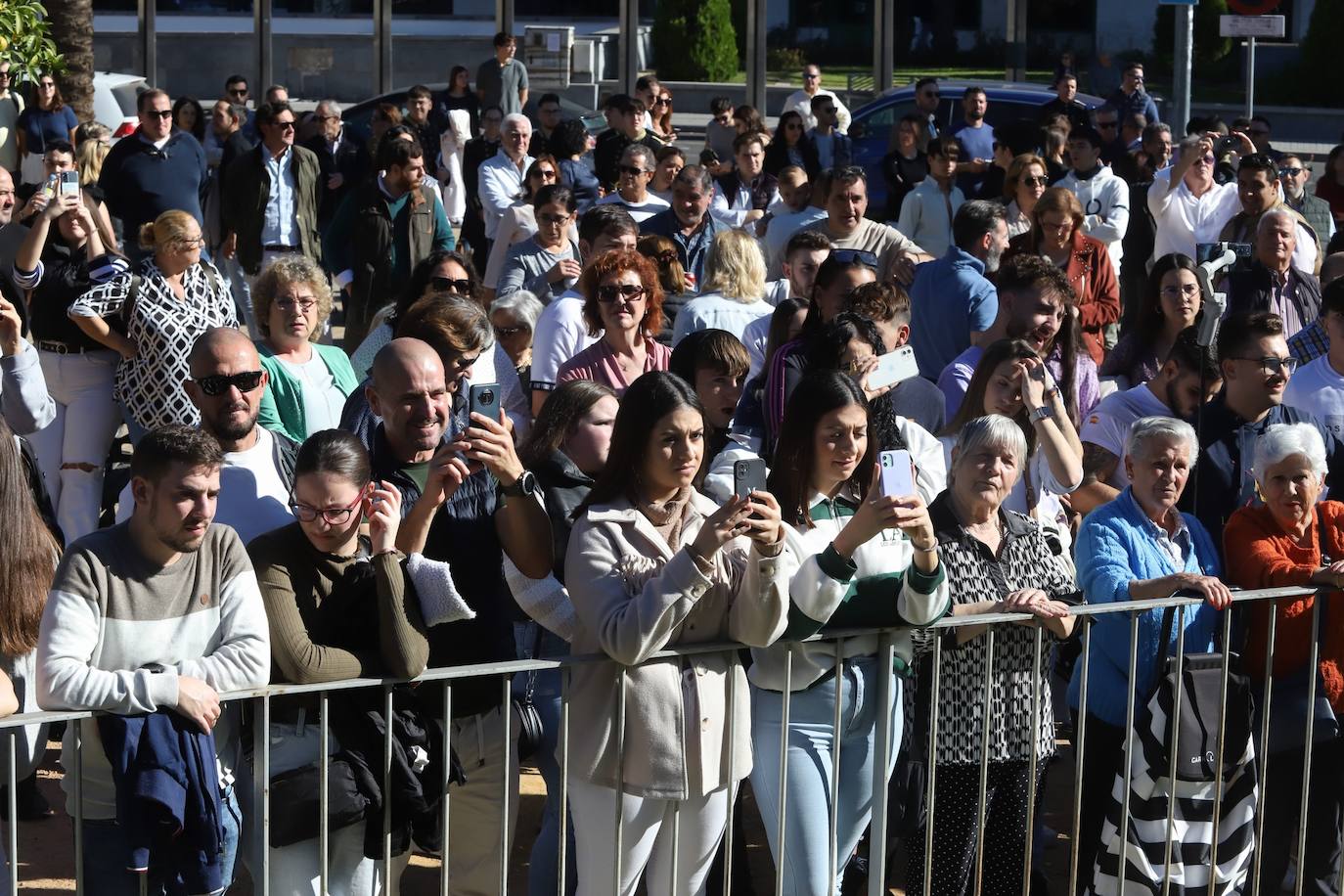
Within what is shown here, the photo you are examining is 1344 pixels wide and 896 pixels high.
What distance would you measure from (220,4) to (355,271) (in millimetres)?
24502

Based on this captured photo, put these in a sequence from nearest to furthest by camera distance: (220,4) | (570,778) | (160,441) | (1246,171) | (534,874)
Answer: (160,441) → (570,778) → (534,874) → (1246,171) → (220,4)

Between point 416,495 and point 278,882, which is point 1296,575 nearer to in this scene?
point 416,495

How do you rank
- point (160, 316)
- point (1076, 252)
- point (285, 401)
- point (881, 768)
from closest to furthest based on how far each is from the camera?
1. point (881, 768)
2. point (285, 401)
3. point (160, 316)
4. point (1076, 252)

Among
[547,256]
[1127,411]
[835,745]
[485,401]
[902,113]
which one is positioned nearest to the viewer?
[485,401]

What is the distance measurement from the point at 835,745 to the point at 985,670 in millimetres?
496

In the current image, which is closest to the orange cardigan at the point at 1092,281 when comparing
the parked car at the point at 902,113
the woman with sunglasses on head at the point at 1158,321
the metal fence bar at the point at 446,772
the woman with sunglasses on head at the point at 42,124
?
the woman with sunglasses on head at the point at 1158,321

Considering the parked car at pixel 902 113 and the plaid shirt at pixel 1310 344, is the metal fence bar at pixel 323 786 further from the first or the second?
the parked car at pixel 902 113

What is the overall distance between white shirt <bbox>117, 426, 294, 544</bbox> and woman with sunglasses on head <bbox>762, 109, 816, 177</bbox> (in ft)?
35.8

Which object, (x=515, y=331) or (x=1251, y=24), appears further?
(x=1251, y=24)

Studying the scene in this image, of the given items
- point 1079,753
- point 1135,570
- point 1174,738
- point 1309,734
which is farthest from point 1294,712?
point 1079,753

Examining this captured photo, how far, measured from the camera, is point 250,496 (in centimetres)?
476

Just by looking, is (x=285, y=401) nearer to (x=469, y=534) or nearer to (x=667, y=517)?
(x=469, y=534)

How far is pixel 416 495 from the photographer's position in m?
4.69

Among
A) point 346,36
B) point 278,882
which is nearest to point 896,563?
point 278,882
